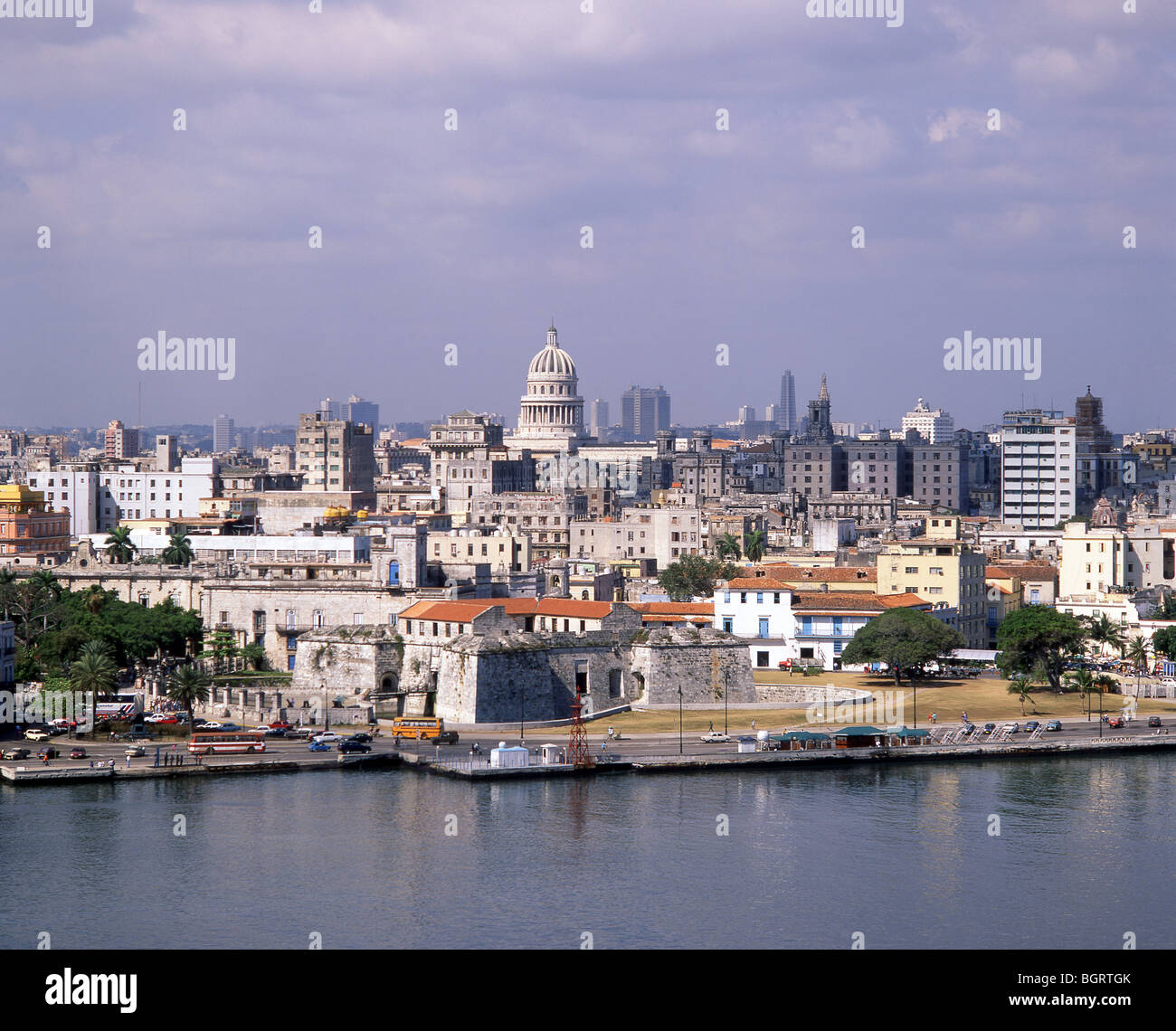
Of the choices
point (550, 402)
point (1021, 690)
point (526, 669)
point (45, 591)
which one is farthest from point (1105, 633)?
point (550, 402)

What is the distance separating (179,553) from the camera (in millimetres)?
79188

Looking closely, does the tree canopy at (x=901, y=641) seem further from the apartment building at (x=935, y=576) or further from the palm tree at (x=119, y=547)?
the palm tree at (x=119, y=547)

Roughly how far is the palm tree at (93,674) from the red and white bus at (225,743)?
10.8 feet

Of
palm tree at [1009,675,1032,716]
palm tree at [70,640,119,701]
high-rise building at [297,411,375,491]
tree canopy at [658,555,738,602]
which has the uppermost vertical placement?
high-rise building at [297,411,375,491]

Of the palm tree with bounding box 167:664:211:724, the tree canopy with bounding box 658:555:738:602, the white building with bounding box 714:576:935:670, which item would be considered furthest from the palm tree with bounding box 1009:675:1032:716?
the palm tree with bounding box 167:664:211:724

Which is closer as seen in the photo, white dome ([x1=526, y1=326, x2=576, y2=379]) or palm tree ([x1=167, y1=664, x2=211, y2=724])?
palm tree ([x1=167, y1=664, x2=211, y2=724])

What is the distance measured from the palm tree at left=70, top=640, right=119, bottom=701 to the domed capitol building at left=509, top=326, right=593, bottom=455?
117386mm

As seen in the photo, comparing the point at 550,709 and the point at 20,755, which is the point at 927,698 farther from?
the point at 20,755

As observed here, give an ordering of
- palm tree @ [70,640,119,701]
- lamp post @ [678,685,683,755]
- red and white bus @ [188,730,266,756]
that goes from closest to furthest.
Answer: red and white bus @ [188,730,266,756], lamp post @ [678,685,683,755], palm tree @ [70,640,119,701]

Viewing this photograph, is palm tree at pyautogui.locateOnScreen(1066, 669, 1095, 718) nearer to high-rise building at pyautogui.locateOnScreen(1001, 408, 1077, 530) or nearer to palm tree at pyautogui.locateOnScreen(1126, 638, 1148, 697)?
palm tree at pyautogui.locateOnScreen(1126, 638, 1148, 697)

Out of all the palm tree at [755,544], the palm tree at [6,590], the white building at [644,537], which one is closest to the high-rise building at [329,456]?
the white building at [644,537]

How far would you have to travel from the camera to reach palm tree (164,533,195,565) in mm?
78750

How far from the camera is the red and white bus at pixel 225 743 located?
49.3 m

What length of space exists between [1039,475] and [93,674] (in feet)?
307
